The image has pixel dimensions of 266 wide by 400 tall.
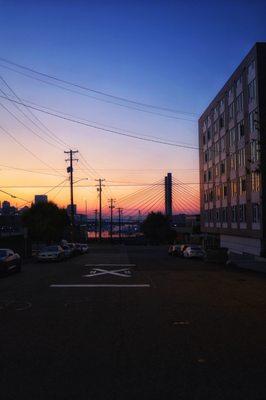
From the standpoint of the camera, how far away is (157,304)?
14.5m

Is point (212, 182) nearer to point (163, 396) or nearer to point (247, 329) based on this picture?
point (247, 329)

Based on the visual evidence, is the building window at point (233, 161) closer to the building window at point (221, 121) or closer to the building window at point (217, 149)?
the building window at point (221, 121)

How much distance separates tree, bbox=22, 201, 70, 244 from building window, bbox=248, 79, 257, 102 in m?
27.6

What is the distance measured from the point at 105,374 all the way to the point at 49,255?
1344 inches

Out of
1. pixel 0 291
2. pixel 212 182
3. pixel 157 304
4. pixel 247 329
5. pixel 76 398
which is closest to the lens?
pixel 76 398

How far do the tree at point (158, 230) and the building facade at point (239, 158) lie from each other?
5211 cm

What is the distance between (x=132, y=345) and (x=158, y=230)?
120 metres

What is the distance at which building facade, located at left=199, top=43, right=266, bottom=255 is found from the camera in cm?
4678

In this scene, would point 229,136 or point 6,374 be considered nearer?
point 6,374

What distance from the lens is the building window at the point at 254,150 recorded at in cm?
4766

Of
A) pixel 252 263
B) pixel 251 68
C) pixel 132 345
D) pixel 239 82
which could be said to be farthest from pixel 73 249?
pixel 132 345

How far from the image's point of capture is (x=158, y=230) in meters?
129

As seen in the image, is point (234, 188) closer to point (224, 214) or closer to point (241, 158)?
point (241, 158)

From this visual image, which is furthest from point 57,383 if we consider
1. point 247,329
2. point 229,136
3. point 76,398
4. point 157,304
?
point 229,136
